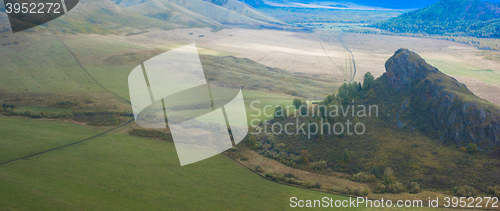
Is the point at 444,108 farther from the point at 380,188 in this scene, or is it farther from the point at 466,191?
the point at 380,188

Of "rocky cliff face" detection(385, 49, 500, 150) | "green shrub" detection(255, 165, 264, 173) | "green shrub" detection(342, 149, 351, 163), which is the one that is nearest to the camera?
"rocky cliff face" detection(385, 49, 500, 150)

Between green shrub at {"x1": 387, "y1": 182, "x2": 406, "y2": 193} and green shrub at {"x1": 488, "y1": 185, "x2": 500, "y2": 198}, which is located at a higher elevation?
green shrub at {"x1": 488, "y1": 185, "x2": 500, "y2": 198}

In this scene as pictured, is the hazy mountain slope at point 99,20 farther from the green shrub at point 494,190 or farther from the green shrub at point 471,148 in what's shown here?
the green shrub at point 494,190

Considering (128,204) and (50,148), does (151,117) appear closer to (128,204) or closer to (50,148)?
(50,148)

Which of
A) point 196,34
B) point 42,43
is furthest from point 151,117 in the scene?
point 196,34

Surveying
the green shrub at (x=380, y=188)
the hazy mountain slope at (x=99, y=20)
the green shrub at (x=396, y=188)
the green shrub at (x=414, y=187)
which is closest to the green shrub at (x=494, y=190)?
the green shrub at (x=414, y=187)

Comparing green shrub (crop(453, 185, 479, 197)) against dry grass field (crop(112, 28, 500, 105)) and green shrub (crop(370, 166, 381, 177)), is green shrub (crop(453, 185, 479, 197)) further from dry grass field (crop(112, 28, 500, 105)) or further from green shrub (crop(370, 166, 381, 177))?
dry grass field (crop(112, 28, 500, 105))

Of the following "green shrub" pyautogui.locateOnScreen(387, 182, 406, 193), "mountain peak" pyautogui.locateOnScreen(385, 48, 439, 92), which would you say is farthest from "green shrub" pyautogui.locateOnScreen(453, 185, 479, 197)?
"mountain peak" pyautogui.locateOnScreen(385, 48, 439, 92)
